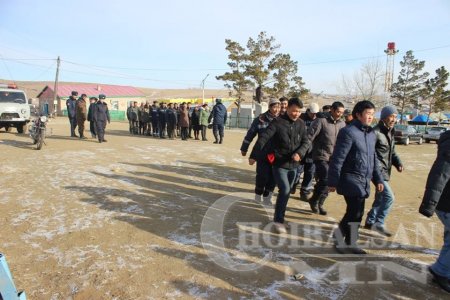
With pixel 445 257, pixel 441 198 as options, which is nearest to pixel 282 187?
pixel 441 198

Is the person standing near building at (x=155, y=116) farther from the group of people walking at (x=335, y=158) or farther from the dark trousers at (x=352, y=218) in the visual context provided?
the dark trousers at (x=352, y=218)

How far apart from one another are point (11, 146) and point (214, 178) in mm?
8018

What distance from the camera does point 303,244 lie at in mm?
4465

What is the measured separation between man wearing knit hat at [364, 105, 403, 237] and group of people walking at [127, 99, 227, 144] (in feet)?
32.0

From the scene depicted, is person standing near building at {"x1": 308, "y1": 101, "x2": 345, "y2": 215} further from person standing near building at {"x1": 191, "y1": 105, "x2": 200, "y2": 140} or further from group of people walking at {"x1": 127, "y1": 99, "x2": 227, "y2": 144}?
person standing near building at {"x1": 191, "y1": 105, "x2": 200, "y2": 140}

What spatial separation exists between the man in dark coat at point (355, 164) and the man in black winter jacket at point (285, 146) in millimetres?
746

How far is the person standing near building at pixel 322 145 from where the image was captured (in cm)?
570

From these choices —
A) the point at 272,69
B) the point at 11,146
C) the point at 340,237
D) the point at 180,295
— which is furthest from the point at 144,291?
the point at 272,69

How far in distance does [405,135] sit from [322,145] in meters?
20.8

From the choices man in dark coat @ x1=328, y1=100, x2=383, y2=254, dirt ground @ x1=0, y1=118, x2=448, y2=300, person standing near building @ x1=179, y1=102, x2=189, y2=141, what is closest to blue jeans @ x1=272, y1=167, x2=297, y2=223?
dirt ground @ x1=0, y1=118, x2=448, y2=300

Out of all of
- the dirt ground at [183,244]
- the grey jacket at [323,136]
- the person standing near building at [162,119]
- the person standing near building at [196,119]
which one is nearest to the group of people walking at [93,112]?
the person standing near building at [162,119]

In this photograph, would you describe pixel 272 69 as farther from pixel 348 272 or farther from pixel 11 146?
pixel 348 272

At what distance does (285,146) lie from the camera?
15.7 feet

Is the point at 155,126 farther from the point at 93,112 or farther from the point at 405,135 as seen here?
the point at 405,135
